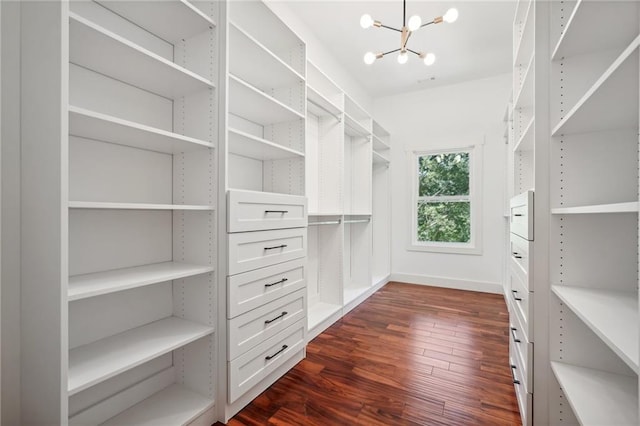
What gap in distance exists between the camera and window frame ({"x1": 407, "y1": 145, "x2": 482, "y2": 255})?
4156mm

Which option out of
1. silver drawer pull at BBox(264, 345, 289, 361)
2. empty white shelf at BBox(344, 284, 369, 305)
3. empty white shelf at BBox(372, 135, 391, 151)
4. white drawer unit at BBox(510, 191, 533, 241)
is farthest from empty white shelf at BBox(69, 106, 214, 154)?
empty white shelf at BBox(372, 135, 391, 151)

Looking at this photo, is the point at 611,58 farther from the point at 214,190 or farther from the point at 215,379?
the point at 215,379

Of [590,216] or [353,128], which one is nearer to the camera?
[590,216]

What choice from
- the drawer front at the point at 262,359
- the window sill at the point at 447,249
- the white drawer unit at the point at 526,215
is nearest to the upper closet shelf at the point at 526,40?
the white drawer unit at the point at 526,215

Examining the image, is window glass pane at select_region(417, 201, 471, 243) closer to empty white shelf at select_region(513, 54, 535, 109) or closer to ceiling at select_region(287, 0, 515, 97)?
ceiling at select_region(287, 0, 515, 97)

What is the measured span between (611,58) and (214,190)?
6.07ft

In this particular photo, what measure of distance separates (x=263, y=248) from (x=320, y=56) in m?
2.47

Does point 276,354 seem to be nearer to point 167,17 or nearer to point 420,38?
point 167,17

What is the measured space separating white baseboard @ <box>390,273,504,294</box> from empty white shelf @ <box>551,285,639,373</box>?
3.09m

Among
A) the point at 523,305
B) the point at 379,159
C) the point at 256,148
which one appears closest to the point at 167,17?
the point at 256,148

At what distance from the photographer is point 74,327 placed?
51.9 inches

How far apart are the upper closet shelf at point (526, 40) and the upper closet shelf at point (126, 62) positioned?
1.69 metres

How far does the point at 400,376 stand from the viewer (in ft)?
6.48

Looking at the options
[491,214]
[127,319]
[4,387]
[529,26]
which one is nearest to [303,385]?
[127,319]
